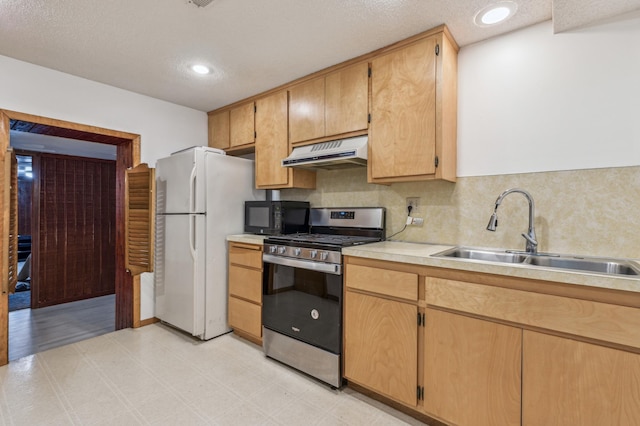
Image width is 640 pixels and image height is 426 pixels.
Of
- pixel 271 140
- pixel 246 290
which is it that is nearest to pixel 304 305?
pixel 246 290

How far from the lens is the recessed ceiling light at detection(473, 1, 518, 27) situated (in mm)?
1744

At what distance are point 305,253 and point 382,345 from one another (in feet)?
2.63

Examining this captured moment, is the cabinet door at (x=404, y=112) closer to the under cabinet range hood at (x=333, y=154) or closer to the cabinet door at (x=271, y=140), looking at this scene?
the under cabinet range hood at (x=333, y=154)

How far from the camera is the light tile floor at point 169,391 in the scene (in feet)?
5.80

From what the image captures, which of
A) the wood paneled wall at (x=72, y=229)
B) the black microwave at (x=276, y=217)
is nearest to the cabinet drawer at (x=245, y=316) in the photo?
the black microwave at (x=276, y=217)

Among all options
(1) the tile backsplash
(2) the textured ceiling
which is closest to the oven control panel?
(1) the tile backsplash

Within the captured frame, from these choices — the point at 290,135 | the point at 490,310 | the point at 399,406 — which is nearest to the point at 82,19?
the point at 290,135

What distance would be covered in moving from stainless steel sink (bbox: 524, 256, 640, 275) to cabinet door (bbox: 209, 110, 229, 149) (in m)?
3.13

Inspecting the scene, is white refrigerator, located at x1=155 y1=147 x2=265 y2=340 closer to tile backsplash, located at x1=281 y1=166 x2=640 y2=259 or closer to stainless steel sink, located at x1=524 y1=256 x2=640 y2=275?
tile backsplash, located at x1=281 y1=166 x2=640 y2=259

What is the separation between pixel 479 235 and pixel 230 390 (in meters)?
2.03

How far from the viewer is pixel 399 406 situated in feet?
6.13

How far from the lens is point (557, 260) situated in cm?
174

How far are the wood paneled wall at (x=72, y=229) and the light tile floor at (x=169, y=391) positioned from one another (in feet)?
6.59

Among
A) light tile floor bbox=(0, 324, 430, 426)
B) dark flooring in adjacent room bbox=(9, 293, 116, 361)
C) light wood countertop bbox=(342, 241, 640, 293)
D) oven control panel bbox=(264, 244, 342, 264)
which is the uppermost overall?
light wood countertop bbox=(342, 241, 640, 293)
